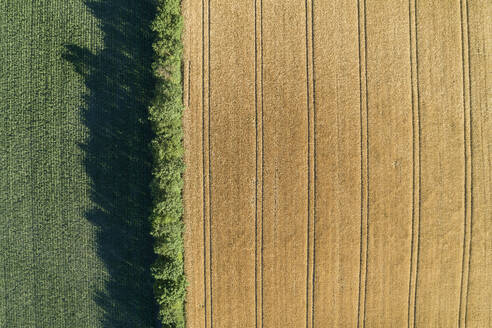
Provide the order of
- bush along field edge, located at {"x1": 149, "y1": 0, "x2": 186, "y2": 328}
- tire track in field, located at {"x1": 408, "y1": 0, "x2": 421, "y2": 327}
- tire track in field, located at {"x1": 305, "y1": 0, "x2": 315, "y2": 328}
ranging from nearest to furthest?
bush along field edge, located at {"x1": 149, "y1": 0, "x2": 186, "y2": 328} → tire track in field, located at {"x1": 305, "y1": 0, "x2": 315, "y2": 328} → tire track in field, located at {"x1": 408, "y1": 0, "x2": 421, "y2": 327}

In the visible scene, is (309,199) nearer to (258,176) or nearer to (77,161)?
(258,176)

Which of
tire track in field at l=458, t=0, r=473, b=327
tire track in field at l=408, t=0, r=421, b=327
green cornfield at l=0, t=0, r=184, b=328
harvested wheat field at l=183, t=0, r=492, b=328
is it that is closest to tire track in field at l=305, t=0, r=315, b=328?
harvested wheat field at l=183, t=0, r=492, b=328

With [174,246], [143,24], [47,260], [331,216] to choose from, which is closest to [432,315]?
[331,216]

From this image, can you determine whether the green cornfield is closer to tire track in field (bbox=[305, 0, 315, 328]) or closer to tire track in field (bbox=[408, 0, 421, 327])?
→ tire track in field (bbox=[305, 0, 315, 328])

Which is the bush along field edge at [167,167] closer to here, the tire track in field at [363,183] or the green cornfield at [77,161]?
the green cornfield at [77,161]

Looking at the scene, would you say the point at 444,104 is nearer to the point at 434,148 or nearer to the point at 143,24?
the point at 434,148

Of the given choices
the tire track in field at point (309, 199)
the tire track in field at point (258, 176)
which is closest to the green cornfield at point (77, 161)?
the tire track in field at point (258, 176)
